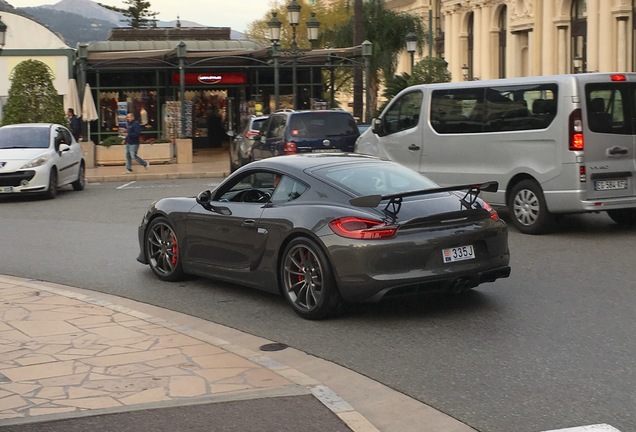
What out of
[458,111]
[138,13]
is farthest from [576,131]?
[138,13]

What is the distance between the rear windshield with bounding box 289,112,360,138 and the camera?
70.5 ft

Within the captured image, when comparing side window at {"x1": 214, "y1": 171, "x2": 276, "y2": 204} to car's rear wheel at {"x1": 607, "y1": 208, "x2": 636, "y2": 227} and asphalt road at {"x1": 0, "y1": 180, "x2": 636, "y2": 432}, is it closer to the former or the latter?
asphalt road at {"x1": 0, "y1": 180, "x2": 636, "y2": 432}

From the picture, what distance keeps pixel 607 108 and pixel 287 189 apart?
5.75 metres

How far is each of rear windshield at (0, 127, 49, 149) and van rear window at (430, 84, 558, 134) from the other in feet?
32.2

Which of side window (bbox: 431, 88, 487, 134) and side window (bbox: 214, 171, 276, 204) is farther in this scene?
side window (bbox: 431, 88, 487, 134)

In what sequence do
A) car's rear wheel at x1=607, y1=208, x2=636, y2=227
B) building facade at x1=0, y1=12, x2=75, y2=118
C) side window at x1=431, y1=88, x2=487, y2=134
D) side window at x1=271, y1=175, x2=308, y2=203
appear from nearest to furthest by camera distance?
side window at x1=271, y1=175, x2=308, y2=203 < side window at x1=431, y1=88, x2=487, y2=134 < car's rear wheel at x1=607, y1=208, x2=636, y2=227 < building facade at x1=0, y1=12, x2=75, y2=118

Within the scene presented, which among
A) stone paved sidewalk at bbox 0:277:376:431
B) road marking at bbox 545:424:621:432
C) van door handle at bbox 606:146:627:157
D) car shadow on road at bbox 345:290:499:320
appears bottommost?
road marking at bbox 545:424:621:432

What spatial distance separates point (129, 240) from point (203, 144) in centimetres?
2974

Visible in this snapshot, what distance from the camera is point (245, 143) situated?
2584cm

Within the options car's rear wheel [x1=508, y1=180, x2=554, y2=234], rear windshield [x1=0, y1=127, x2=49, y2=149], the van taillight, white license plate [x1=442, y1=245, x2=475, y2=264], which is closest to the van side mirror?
car's rear wheel [x1=508, y1=180, x2=554, y2=234]

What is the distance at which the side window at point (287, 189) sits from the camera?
30.8 ft

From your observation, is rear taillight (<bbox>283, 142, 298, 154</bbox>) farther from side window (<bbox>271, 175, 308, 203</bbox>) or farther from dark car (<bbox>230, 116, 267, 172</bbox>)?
side window (<bbox>271, 175, 308, 203</bbox>)

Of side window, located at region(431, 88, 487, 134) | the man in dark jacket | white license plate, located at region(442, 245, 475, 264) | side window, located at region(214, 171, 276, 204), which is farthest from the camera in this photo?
the man in dark jacket

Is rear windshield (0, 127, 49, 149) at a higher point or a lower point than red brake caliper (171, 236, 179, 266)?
higher
